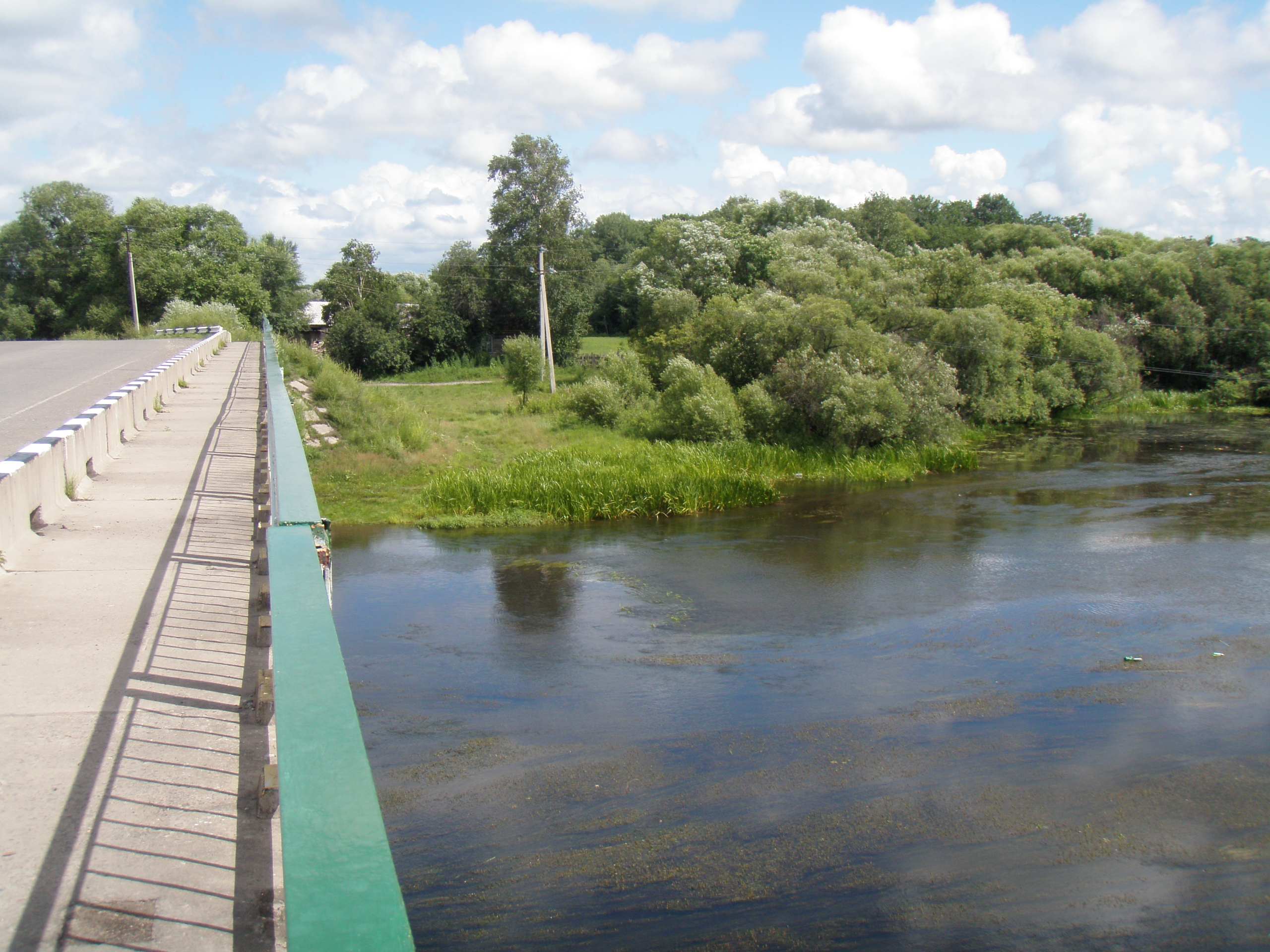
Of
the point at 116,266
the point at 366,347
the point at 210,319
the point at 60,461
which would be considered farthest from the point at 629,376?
the point at 116,266

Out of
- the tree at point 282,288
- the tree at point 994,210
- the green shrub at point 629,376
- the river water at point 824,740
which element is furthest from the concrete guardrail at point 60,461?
the tree at point 994,210

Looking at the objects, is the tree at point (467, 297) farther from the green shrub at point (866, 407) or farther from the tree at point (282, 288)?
the green shrub at point (866, 407)

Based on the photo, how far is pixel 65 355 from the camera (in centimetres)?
2442

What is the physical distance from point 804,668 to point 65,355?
21.3m

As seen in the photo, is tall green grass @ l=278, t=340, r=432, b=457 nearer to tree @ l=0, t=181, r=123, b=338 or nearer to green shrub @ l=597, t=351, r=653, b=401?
green shrub @ l=597, t=351, r=653, b=401

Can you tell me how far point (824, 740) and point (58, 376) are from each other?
54.4 feet

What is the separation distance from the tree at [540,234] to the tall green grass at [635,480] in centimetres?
2246

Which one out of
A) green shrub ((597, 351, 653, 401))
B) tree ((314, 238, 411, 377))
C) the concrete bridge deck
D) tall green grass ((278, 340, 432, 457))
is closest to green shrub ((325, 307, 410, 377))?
tree ((314, 238, 411, 377))

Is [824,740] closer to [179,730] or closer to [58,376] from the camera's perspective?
[179,730]

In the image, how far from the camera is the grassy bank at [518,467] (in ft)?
77.5

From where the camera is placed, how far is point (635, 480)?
24.5 metres

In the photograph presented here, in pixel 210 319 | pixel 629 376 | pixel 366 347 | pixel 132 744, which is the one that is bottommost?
pixel 132 744

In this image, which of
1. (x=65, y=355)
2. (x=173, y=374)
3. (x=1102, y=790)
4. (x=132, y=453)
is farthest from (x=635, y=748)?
(x=65, y=355)

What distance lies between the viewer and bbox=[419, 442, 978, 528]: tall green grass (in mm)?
23531
